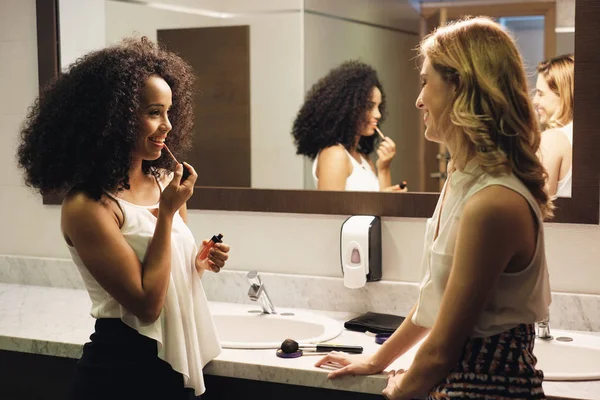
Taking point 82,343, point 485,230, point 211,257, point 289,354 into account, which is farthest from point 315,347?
point 485,230

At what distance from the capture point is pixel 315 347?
70.2 inches

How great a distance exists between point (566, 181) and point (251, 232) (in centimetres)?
91

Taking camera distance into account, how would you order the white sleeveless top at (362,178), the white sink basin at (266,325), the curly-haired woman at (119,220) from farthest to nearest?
the white sleeveless top at (362,178) < the white sink basin at (266,325) < the curly-haired woman at (119,220)

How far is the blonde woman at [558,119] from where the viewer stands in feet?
6.43

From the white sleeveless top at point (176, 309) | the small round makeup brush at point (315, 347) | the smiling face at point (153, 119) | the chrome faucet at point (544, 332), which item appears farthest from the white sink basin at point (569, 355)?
the smiling face at point (153, 119)

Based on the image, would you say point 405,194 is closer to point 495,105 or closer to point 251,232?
point 251,232

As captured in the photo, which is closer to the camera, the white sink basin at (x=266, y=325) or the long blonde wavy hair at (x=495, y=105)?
the long blonde wavy hair at (x=495, y=105)

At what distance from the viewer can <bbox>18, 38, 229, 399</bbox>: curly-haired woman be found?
5.04 ft

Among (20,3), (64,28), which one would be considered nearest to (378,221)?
(64,28)

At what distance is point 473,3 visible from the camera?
2.15m

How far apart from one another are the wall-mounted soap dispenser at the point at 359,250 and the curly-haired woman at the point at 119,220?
58cm

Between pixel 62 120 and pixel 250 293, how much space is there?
0.76 meters

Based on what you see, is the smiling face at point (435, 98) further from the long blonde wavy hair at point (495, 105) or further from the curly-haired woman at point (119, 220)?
the curly-haired woman at point (119, 220)

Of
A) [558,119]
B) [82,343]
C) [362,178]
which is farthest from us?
[362,178]
